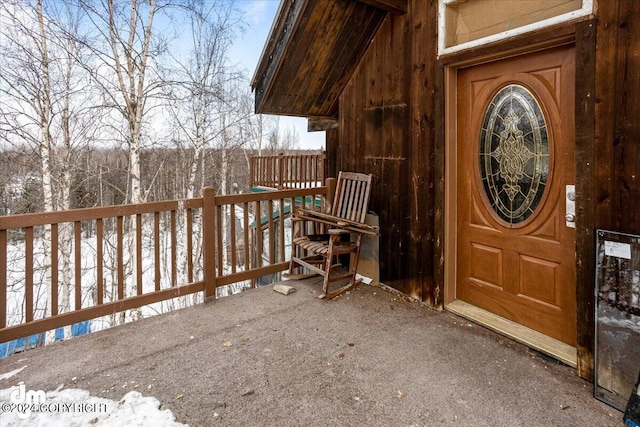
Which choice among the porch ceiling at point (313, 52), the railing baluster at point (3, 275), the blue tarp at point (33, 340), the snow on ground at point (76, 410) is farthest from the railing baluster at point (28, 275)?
the porch ceiling at point (313, 52)

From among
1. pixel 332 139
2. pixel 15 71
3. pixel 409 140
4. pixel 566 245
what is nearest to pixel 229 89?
pixel 15 71

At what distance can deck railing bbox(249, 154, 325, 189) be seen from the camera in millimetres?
9344

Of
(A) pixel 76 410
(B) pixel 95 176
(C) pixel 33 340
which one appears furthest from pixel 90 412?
(C) pixel 33 340

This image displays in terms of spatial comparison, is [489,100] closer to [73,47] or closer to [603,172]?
[603,172]

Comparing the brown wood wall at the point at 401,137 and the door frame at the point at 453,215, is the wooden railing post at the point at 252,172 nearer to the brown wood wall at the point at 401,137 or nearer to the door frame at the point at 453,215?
the brown wood wall at the point at 401,137

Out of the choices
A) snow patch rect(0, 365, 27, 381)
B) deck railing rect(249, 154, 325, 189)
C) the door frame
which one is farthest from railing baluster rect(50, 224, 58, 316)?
deck railing rect(249, 154, 325, 189)

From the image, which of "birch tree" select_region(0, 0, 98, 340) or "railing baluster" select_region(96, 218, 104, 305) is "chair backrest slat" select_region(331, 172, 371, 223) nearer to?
"railing baluster" select_region(96, 218, 104, 305)

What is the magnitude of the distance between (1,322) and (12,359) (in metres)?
0.28

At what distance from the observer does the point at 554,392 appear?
1964 mm

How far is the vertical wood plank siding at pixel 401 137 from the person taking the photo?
3.11m

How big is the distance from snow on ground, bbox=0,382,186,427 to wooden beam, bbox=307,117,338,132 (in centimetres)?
362

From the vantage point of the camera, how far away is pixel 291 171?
379 inches

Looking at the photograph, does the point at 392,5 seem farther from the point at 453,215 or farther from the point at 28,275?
the point at 28,275

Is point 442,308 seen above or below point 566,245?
below
